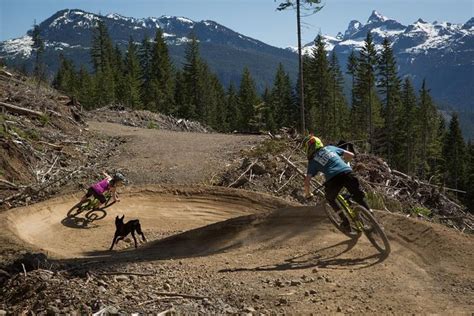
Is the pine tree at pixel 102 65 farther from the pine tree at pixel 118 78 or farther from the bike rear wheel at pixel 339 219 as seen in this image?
the bike rear wheel at pixel 339 219

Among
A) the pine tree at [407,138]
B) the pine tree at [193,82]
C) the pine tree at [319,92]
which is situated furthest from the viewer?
the pine tree at [407,138]

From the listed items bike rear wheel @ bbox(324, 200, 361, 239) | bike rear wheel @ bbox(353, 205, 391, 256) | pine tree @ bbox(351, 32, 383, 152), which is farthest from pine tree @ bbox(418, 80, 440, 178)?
bike rear wheel @ bbox(353, 205, 391, 256)

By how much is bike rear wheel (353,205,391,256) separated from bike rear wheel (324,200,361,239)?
0.67ft

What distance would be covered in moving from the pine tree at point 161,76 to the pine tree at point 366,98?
80.3 feet

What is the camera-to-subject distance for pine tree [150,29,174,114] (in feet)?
209

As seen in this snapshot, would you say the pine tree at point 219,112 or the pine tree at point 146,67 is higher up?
the pine tree at point 146,67

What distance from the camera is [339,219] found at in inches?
372

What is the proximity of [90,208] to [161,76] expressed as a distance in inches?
2180

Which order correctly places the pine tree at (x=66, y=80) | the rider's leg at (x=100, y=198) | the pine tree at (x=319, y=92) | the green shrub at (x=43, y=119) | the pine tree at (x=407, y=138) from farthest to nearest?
the pine tree at (x=66, y=80), the pine tree at (x=407, y=138), the pine tree at (x=319, y=92), the green shrub at (x=43, y=119), the rider's leg at (x=100, y=198)

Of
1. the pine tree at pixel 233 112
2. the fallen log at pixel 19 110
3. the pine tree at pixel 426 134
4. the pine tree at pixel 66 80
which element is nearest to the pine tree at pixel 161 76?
the pine tree at pixel 66 80

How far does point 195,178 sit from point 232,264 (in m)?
10.0

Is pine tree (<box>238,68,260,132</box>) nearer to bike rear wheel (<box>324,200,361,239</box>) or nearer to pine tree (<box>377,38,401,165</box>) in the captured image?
pine tree (<box>377,38,401,165</box>)

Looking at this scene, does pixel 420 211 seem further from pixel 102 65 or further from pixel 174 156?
pixel 102 65

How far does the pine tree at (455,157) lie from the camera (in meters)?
66.0
